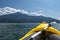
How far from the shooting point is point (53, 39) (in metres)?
9.25

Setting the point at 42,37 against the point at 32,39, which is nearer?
the point at 32,39

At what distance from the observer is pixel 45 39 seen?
9305mm

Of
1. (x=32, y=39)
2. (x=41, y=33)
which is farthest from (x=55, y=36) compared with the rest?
(x=32, y=39)

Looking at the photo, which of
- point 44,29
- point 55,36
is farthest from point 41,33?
point 55,36

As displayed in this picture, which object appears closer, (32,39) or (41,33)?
(32,39)

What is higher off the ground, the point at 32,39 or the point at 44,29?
the point at 44,29

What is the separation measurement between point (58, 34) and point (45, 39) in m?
0.72

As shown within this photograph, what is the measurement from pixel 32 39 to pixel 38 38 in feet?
4.03

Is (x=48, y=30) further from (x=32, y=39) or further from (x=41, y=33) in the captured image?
(x=32, y=39)

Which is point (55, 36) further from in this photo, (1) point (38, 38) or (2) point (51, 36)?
(1) point (38, 38)

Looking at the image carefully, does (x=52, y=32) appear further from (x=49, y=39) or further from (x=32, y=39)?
(x=32, y=39)

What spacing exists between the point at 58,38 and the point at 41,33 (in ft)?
3.07

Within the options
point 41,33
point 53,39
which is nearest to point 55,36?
point 53,39

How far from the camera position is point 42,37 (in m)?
9.23
